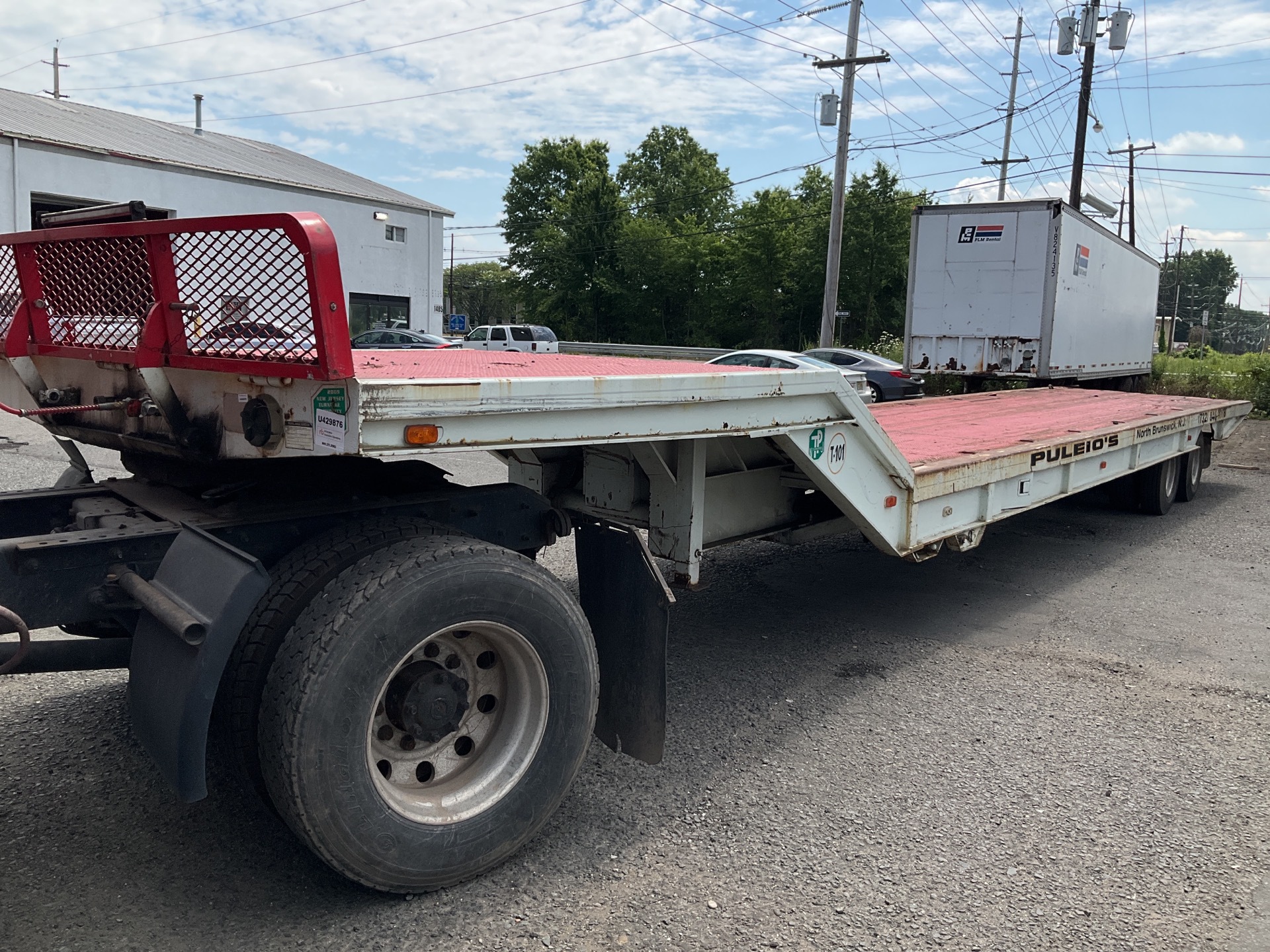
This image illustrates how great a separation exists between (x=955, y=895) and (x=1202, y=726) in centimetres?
214

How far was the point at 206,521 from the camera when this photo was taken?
2916 millimetres

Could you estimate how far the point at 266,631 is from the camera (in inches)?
110

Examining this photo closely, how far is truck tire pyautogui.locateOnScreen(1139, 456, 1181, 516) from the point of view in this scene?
30.9 feet

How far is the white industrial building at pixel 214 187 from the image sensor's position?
86.4 ft

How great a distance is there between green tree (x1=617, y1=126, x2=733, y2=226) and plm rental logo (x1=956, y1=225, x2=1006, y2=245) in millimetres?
48015

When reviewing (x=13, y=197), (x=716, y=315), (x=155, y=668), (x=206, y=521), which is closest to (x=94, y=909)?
(x=155, y=668)

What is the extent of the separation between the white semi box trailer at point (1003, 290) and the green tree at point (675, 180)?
4762 centimetres

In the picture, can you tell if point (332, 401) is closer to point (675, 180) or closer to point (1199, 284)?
point (675, 180)

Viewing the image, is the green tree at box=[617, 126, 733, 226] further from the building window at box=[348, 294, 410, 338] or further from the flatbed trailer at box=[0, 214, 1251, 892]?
the flatbed trailer at box=[0, 214, 1251, 892]

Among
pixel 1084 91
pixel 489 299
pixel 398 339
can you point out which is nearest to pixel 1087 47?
pixel 1084 91

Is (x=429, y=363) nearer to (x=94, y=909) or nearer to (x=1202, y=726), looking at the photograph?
(x=94, y=909)

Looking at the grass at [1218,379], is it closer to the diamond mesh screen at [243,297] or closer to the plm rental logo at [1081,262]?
the plm rental logo at [1081,262]

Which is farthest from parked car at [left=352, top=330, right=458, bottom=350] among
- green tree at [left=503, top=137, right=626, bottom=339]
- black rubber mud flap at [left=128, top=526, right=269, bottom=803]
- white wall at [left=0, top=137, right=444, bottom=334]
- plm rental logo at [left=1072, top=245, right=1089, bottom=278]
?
green tree at [left=503, top=137, right=626, bottom=339]

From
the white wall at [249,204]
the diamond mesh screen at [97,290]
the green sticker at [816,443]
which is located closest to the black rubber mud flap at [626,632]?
the green sticker at [816,443]
